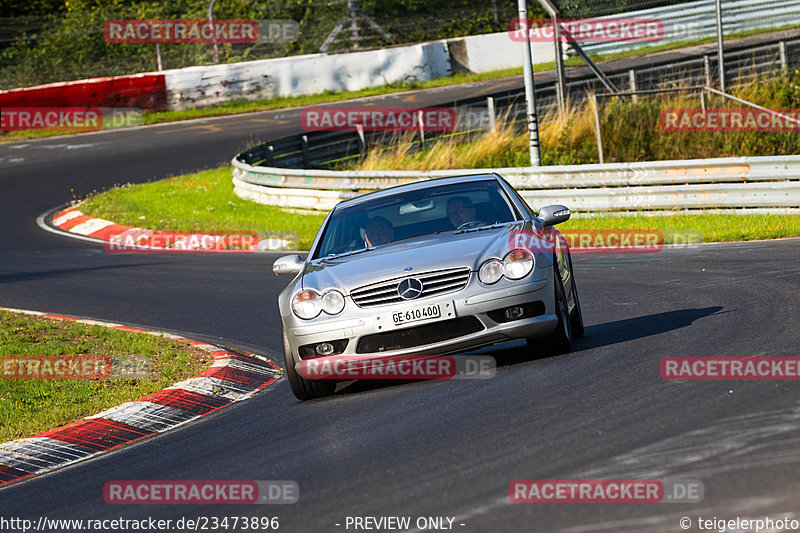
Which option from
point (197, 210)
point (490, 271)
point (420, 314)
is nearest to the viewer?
point (420, 314)

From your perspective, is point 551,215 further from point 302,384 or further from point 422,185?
point 302,384

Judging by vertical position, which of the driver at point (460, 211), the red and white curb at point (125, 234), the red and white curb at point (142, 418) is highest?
the driver at point (460, 211)

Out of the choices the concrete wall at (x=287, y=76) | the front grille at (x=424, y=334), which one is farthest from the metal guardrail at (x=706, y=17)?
the front grille at (x=424, y=334)

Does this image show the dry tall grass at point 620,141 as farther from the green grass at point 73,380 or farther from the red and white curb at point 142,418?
the red and white curb at point 142,418

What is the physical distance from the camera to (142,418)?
28.1 ft

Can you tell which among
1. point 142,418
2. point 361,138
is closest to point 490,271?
point 142,418

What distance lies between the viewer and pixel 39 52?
37.1 m

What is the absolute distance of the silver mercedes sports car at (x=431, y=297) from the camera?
7.73 metres

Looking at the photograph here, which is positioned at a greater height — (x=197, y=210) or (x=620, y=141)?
(x=620, y=141)

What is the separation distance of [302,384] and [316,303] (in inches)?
24.7

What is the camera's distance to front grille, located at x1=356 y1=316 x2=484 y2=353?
773 cm

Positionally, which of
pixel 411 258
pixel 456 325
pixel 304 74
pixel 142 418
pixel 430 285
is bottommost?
pixel 142 418

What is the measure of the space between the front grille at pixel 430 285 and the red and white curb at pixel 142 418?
1.80 meters

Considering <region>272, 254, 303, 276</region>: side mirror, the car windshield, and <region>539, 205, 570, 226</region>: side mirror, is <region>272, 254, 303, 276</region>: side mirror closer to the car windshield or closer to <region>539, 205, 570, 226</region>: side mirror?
the car windshield
